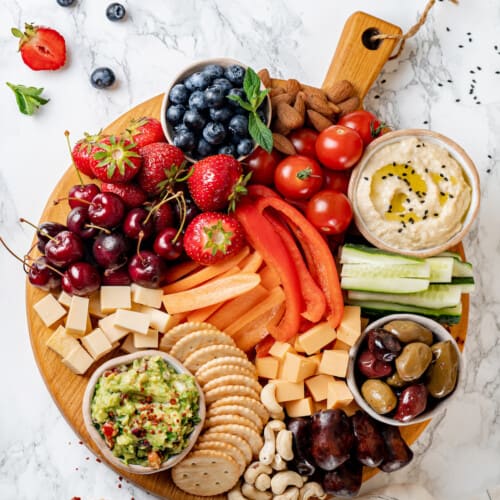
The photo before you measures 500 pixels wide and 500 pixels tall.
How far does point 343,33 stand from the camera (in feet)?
9.17

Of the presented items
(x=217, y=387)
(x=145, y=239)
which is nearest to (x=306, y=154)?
(x=145, y=239)

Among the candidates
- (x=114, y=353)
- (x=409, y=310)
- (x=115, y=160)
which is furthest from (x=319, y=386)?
(x=115, y=160)

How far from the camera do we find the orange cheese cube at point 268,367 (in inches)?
101

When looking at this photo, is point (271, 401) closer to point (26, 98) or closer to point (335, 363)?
point (335, 363)

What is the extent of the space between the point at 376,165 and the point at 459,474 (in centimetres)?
140

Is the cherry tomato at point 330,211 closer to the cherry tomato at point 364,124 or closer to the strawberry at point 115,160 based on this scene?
the cherry tomato at point 364,124

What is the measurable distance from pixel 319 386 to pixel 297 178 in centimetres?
79

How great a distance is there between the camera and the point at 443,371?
2441 millimetres

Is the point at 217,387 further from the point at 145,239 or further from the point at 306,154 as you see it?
the point at 306,154

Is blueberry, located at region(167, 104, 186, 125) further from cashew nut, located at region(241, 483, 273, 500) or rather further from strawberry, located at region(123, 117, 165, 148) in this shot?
cashew nut, located at region(241, 483, 273, 500)

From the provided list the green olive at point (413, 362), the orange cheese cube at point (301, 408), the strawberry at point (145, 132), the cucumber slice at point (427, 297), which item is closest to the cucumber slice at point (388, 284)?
the cucumber slice at point (427, 297)

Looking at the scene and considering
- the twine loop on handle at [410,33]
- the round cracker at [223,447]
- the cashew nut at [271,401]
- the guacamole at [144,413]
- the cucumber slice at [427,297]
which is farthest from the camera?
the twine loop on handle at [410,33]

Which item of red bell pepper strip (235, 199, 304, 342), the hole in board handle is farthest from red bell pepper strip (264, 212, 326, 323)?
the hole in board handle

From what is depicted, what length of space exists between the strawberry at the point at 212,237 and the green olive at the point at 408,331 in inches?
25.1
